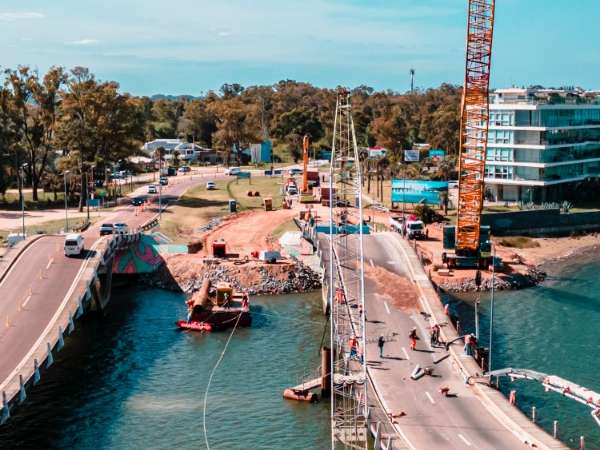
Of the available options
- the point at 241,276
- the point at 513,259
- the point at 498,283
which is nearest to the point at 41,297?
the point at 241,276

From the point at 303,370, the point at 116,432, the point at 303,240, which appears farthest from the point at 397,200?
the point at 116,432

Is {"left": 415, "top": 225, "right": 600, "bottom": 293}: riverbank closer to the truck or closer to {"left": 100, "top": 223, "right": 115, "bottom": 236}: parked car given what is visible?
the truck

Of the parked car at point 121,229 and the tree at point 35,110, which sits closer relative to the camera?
the parked car at point 121,229

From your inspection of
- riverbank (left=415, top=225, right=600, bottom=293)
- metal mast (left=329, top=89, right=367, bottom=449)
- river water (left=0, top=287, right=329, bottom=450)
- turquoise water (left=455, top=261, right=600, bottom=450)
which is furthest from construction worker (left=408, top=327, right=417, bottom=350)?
riverbank (left=415, top=225, right=600, bottom=293)

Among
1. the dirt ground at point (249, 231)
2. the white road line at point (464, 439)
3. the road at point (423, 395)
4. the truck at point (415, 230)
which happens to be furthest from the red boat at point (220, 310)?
the white road line at point (464, 439)

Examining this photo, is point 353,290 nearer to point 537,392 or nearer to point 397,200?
point 537,392

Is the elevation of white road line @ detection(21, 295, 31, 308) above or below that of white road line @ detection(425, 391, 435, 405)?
above

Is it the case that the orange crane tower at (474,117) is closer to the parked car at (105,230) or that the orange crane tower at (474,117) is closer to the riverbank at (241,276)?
the riverbank at (241,276)
